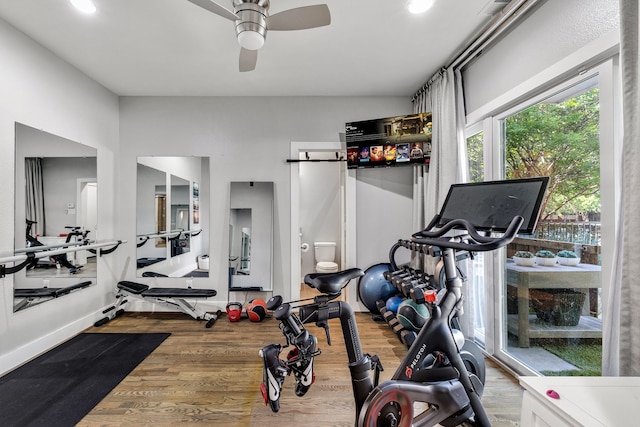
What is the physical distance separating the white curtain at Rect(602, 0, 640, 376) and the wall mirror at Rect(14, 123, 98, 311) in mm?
3980

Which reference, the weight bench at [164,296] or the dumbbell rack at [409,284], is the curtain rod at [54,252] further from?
the dumbbell rack at [409,284]

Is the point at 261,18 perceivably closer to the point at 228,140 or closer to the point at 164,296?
the point at 228,140

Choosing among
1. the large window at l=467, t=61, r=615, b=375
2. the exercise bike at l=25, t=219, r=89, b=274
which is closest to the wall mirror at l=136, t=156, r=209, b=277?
the exercise bike at l=25, t=219, r=89, b=274

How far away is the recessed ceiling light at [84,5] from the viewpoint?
198 centimetres

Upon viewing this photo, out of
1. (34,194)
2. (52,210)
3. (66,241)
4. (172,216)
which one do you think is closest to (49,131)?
(34,194)

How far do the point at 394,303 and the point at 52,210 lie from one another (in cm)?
350

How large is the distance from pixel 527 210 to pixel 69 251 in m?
3.72

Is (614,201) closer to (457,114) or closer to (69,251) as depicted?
(457,114)

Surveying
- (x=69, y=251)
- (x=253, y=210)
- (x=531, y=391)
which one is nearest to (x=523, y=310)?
(x=531, y=391)

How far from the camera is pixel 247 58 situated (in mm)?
2207

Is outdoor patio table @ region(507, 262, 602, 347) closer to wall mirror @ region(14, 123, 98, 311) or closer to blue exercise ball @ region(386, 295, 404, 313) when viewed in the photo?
blue exercise ball @ region(386, 295, 404, 313)

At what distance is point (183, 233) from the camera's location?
360 centimetres

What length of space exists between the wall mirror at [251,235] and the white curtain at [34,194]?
1.73 meters

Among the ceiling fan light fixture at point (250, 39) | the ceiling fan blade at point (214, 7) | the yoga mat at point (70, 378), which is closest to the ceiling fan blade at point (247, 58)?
the ceiling fan light fixture at point (250, 39)
